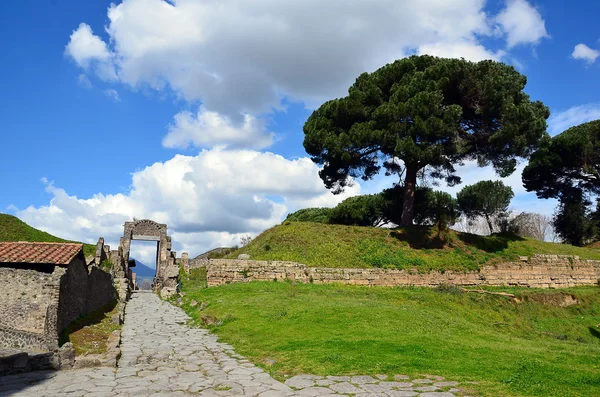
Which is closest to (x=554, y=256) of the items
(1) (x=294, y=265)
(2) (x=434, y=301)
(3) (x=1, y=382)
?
(2) (x=434, y=301)

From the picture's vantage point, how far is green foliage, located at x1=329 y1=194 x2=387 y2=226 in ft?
112

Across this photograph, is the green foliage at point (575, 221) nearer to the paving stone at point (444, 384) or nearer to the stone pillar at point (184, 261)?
the stone pillar at point (184, 261)

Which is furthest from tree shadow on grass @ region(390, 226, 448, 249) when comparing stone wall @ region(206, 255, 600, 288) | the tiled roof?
the tiled roof

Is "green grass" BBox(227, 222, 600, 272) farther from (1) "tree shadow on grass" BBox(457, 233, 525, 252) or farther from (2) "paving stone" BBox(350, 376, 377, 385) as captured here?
(2) "paving stone" BBox(350, 376, 377, 385)

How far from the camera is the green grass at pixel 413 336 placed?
6.75 meters

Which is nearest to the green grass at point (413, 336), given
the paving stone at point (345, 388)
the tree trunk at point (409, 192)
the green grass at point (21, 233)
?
the paving stone at point (345, 388)

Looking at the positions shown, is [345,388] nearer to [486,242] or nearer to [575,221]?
[486,242]

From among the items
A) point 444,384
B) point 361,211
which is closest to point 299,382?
point 444,384

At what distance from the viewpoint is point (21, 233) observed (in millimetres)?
31672

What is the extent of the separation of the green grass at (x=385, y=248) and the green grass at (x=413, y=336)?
15.3ft

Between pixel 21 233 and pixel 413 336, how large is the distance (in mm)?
32136

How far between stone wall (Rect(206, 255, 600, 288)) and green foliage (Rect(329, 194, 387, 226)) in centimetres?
1062

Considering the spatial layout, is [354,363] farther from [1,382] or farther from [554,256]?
[554,256]

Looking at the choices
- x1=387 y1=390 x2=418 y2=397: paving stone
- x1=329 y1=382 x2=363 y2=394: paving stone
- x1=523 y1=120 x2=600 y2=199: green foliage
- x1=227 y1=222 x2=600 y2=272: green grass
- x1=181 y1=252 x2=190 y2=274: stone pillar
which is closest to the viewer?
x1=387 y1=390 x2=418 y2=397: paving stone
